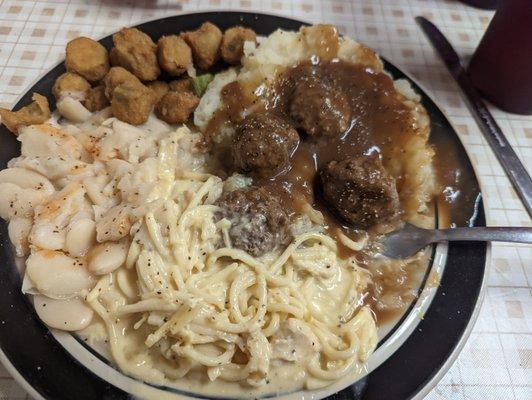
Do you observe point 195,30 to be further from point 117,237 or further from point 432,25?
point 432,25

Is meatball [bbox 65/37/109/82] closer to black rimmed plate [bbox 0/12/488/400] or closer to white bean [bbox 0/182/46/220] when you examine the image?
black rimmed plate [bbox 0/12/488/400]

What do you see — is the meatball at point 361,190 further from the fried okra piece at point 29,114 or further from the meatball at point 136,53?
the fried okra piece at point 29,114

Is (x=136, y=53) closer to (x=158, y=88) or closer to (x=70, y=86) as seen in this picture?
(x=158, y=88)

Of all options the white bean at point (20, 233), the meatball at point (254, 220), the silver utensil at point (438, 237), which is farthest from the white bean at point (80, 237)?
the silver utensil at point (438, 237)

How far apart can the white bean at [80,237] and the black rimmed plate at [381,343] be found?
1.04 ft

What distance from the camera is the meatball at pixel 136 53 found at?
10.4 ft

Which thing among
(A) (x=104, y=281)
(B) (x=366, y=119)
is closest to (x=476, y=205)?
(B) (x=366, y=119)

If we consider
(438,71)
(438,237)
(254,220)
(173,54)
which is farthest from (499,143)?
(173,54)

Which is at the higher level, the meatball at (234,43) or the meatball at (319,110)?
the meatball at (234,43)

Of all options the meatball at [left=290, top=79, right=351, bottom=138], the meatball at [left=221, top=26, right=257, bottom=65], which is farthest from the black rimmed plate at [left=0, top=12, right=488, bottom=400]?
the meatball at [left=221, top=26, right=257, bottom=65]

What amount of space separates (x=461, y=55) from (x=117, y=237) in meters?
3.53

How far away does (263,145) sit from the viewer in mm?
2672

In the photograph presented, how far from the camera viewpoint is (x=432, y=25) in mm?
4066

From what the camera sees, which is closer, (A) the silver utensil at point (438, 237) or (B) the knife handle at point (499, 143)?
(A) the silver utensil at point (438, 237)
